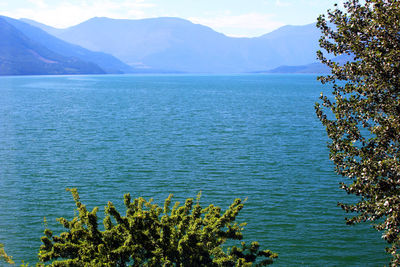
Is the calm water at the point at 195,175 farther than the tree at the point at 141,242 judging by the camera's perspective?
Yes

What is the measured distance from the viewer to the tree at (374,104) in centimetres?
1628

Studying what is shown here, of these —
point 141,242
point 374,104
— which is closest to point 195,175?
point 141,242

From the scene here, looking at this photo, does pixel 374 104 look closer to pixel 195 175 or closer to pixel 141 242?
pixel 141 242

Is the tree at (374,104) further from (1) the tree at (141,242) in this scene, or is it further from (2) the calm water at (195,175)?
(2) the calm water at (195,175)

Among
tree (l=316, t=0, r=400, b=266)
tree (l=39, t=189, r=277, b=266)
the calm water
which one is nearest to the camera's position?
tree (l=316, t=0, r=400, b=266)

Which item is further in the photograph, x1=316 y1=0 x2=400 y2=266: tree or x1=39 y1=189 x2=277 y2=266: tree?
x1=39 y1=189 x2=277 y2=266: tree

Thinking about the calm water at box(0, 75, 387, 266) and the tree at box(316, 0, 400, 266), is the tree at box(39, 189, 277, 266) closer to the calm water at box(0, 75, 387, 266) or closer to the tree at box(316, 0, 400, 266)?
the tree at box(316, 0, 400, 266)

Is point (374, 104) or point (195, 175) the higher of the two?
point (374, 104)

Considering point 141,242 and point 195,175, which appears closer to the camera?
point 141,242


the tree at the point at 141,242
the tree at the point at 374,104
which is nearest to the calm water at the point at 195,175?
the tree at the point at 141,242

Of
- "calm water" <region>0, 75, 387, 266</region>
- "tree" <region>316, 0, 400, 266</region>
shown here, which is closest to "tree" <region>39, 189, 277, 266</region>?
"tree" <region>316, 0, 400, 266</region>

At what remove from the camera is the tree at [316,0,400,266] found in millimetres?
16281

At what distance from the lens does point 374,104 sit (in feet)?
59.8

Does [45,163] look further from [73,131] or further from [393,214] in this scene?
[393,214]
